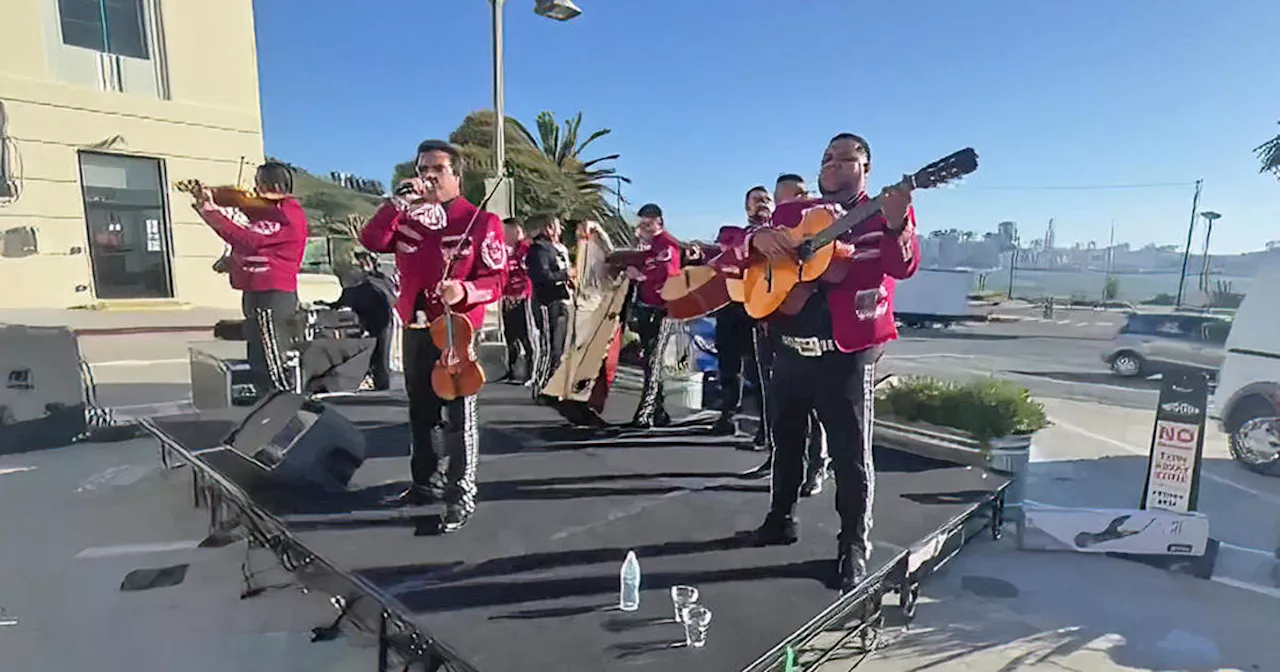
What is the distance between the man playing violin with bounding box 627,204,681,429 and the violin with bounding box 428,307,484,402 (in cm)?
168

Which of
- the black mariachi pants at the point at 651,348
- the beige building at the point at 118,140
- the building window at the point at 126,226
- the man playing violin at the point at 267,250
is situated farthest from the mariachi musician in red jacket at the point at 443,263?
the building window at the point at 126,226

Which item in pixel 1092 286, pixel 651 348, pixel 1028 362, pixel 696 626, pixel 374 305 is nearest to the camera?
pixel 696 626

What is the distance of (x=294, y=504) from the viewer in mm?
3352

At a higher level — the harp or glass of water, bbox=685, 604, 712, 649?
the harp

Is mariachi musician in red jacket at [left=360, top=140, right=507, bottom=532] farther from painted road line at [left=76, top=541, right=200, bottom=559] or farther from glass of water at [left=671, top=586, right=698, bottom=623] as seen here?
painted road line at [left=76, top=541, right=200, bottom=559]

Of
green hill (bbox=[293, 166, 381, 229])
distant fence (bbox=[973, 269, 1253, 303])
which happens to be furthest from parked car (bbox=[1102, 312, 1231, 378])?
distant fence (bbox=[973, 269, 1253, 303])

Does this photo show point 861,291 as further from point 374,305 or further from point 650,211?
point 374,305

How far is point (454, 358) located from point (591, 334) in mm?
2038

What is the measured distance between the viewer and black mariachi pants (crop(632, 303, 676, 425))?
5.03 meters

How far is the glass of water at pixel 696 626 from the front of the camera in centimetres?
216

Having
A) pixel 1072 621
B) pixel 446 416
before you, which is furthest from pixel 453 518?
pixel 1072 621

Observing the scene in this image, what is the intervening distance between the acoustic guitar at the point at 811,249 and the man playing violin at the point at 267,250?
11.0 ft

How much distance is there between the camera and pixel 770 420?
4.05m

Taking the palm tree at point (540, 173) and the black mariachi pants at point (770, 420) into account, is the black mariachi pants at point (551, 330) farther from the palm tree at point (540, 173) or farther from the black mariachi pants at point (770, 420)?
the palm tree at point (540, 173)
